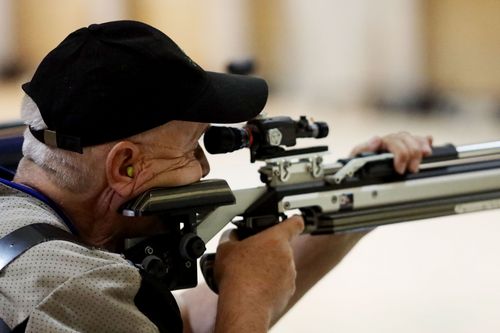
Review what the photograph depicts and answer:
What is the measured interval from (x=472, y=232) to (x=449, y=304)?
0.70 metres

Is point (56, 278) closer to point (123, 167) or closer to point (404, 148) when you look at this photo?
point (123, 167)

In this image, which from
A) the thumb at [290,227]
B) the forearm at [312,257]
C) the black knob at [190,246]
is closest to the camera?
the black knob at [190,246]

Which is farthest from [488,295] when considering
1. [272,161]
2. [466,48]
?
[466,48]

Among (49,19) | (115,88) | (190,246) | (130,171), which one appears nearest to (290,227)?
(190,246)

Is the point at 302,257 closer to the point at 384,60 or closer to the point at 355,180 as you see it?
the point at 355,180

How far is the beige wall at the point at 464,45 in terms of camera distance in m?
5.81

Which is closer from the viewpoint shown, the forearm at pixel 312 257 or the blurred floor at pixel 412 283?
the forearm at pixel 312 257

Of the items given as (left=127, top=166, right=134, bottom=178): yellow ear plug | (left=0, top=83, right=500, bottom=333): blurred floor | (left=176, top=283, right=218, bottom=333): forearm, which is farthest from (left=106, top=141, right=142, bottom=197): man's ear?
(left=0, top=83, right=500, bottom=333): blurred floor

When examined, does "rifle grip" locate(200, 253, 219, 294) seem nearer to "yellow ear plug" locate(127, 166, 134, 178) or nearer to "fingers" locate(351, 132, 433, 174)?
"yellow ear plug" locate(127, 166, 134, 178)

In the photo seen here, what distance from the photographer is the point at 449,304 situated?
9.33 feet

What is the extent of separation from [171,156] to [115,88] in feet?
0.55

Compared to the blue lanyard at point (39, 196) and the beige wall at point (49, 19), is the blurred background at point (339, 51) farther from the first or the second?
the blue lanyard at point (39, 196)

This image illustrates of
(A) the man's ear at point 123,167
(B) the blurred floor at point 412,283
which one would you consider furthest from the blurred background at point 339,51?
(A) the man's ear at point 123,167

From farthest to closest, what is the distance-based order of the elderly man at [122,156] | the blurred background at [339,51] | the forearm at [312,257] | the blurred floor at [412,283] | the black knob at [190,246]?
the blurred background at [339,51] → the blurred floor at [412,283] → the forearm at [312,257] → the black knob at [190,246] → the elderly man at [122,156]
